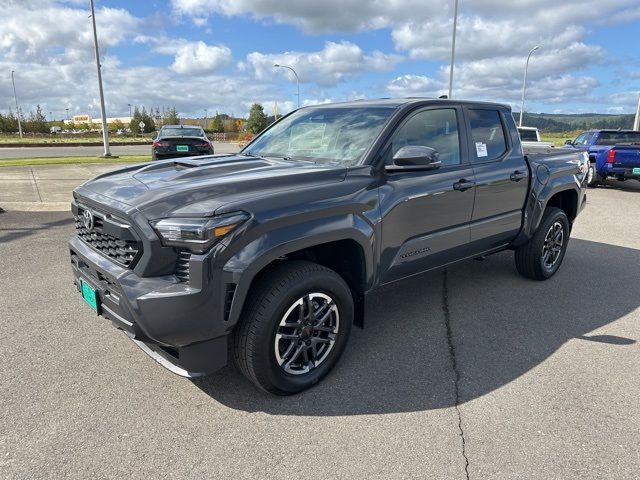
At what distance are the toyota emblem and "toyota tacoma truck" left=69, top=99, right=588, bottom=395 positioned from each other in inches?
0.7

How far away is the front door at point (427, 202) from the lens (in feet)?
11.2

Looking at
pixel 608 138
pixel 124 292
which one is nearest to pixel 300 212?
pixel 124 292

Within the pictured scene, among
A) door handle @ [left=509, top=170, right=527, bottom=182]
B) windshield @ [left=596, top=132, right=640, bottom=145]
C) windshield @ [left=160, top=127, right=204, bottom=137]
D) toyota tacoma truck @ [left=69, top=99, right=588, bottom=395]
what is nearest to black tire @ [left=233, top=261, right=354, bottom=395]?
toyota tacoma truck @ [left=69, top=99, right=588, bottom=395]

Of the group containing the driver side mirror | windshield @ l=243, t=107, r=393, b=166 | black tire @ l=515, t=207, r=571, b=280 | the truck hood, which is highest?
windshield @ l=243, t=107, r=393, b=166

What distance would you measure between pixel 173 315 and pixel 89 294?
879 mm

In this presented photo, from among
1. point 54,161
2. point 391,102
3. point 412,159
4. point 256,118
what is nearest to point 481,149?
point 391,102

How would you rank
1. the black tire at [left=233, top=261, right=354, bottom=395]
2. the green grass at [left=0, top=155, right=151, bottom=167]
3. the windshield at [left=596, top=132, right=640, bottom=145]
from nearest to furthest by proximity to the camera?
1. the black tire at [left=233, top=261, right=354, bottom=395]
2. the windshield at [left=596, top=132, right=640, bottom=145]
3. the green grass at [left=0, top=155, right=151, bottom=167]

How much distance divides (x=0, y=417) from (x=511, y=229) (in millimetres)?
4383

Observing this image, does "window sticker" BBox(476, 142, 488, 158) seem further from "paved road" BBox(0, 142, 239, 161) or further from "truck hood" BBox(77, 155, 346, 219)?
"paved road" BBox(0, 142, 239, 161)

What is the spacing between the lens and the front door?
343 centimetres

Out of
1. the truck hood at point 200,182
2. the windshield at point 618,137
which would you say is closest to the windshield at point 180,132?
the truck hood at point 200,182

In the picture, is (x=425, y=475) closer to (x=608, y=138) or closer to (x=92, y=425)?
(x=92, y=425)

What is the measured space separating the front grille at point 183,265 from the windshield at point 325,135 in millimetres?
1385

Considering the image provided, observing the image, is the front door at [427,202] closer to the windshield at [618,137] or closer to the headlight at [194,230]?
the headlight at [194,230]
